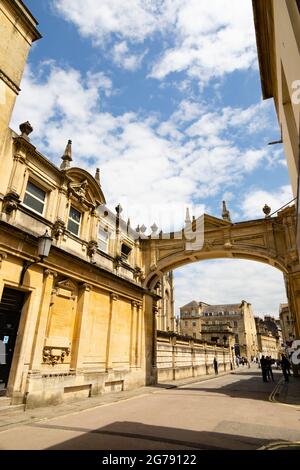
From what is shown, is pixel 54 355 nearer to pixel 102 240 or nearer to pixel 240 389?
pixel 102 240

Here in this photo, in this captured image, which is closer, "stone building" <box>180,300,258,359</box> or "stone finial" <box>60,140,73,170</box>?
"stone finial" <box>60,140,73,170</box>

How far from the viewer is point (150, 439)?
594cm

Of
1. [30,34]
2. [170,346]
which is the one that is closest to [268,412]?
[170,346]

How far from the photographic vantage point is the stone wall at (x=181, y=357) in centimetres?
2036

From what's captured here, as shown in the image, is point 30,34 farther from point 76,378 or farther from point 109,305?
point 76,378

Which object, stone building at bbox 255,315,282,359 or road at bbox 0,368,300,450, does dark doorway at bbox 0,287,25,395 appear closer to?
road at bbox 0,368,300,450

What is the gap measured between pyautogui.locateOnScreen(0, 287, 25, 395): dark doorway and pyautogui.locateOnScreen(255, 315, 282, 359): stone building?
7606 centimetres

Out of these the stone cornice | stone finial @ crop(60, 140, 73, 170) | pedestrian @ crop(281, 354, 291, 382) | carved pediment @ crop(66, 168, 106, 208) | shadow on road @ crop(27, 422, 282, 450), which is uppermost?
the stone cornice

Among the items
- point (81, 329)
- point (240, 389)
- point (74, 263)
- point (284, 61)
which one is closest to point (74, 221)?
point (74, 263)

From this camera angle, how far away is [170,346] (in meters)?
21.8

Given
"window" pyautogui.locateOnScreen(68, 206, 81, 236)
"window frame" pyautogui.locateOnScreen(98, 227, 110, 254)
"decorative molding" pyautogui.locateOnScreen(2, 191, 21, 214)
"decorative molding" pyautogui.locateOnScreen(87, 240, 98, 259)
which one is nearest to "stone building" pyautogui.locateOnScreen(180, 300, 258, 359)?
"window frame" pyautogui.locateOnScreen(98, 227, 110, 254)

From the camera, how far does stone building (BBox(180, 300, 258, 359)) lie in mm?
70438

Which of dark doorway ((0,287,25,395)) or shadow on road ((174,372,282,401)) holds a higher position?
dark doorway ((0,287,25,395))

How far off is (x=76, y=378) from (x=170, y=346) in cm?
1157
